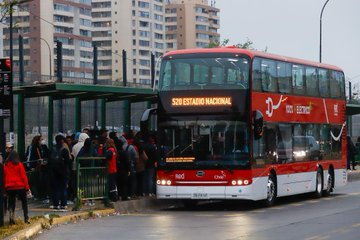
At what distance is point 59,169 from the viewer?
24594 mm

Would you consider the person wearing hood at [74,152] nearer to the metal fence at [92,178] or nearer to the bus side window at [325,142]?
the metal fence at [92,178]

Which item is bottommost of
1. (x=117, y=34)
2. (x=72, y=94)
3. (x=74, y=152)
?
(x=74, y=152)

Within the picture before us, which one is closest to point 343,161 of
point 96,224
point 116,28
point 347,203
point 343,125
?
point 343,125

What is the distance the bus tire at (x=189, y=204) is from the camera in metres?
28.2

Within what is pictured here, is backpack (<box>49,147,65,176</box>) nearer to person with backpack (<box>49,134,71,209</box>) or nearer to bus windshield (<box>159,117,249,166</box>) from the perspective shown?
person with backpack (<box>49,134,71,209</box>)

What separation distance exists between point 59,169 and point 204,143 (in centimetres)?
369

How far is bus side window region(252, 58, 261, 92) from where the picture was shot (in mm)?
26406

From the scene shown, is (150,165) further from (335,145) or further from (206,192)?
(335,145)

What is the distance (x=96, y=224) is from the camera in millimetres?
22719

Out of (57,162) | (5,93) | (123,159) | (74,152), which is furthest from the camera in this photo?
(123,159)

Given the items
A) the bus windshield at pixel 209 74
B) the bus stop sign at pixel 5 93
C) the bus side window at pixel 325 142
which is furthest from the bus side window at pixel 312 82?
the bus stop sign at pixel 5 93

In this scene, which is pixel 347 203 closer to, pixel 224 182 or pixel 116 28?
pixel 224 182

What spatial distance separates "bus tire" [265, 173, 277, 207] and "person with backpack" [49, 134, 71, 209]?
5.49 m

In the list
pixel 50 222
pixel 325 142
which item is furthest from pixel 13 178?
pixel 325 142
